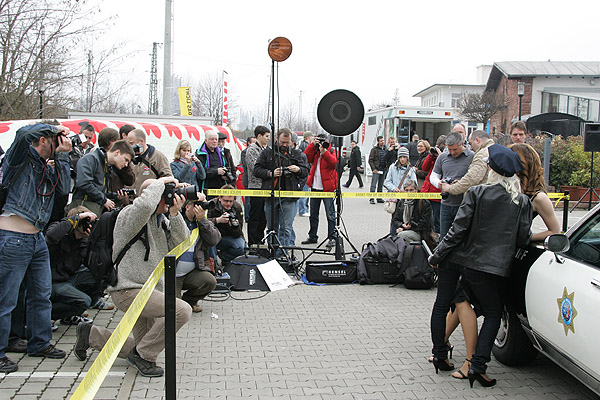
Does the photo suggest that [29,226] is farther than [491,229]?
Yes

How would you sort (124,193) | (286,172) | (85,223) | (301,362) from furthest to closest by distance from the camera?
(286,172) < (124,193) < (85,223) < (301,362)

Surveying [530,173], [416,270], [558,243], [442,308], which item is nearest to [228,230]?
[416,270]

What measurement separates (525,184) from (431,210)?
11.0ft

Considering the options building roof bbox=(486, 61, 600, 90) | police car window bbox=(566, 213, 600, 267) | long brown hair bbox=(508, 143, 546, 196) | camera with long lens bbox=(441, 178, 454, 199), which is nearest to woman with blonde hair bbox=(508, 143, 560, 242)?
long brown hair bbox=(508, 143, 546, 196)

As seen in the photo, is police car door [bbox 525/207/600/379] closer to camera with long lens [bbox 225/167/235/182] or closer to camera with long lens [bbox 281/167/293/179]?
camera with long lens [bbox 281/167/293/179]

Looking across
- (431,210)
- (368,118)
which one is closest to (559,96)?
(368,118)

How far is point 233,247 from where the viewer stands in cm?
830

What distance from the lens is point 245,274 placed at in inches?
305

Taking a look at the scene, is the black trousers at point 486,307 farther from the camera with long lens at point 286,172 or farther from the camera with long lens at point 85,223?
the camera with long lens at point 286,172

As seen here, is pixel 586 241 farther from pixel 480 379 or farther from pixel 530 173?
pixel 480 379

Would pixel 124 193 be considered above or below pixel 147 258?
above

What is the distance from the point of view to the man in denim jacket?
181 inches

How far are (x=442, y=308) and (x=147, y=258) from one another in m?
2.53

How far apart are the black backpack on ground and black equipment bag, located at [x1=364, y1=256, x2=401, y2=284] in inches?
158
